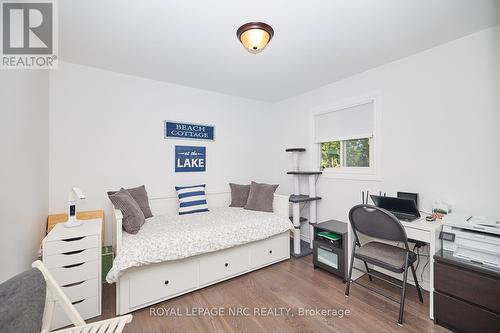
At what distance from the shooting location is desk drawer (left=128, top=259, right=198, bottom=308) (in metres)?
1.88

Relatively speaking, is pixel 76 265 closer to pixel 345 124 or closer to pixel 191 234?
pixel 191 234

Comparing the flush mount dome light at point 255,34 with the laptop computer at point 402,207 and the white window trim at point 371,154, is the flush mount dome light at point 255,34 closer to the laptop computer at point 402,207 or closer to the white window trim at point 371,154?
the white window trim at point 371,154

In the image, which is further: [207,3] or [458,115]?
[458,115]

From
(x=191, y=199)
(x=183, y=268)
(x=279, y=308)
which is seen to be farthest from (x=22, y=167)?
(x=279, y=308)

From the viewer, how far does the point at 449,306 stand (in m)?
1.63

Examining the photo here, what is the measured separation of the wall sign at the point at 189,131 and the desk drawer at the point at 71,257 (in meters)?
1.71

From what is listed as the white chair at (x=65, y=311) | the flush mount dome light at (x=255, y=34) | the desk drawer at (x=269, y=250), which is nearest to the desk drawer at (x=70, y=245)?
the white chair at (x=65, y=311)

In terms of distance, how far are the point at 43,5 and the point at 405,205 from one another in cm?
342

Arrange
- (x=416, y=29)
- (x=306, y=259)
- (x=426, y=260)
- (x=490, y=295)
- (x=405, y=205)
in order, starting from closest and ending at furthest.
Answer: (x=490, y=295) → (x=416, y=29) → (x=405, y=205) → (x=426, y=260) → (x=306, y=259)

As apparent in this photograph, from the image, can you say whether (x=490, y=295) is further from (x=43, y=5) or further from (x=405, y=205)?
(x=43, y=5)

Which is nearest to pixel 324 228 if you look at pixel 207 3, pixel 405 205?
pixel 405 205

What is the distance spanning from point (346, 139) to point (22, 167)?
336 centimetres

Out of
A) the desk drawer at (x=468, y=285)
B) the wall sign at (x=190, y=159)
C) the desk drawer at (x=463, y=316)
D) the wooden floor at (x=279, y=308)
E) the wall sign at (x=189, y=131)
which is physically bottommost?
the wooden floor at (x=279, y=308)

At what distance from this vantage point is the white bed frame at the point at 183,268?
186 cm
